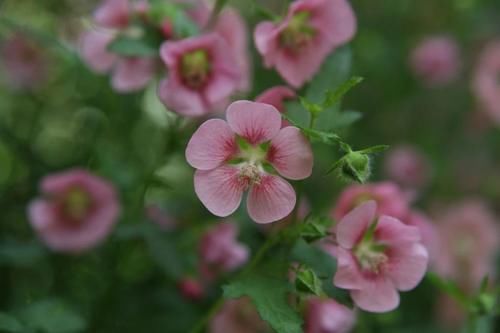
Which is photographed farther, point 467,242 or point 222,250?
point 467,242

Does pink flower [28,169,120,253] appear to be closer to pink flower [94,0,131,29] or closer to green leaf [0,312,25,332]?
pink flower [94,0,131,29]

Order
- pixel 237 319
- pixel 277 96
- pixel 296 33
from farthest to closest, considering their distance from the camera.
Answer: pixel 237 319 → pixel 296 33 → pixel 277 96

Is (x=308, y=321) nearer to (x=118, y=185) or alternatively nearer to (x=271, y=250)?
(x=271, y=250)

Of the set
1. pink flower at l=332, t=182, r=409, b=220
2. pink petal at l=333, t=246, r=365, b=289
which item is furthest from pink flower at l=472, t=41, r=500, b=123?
pink petal at l=333, t=246, r=365, b=289

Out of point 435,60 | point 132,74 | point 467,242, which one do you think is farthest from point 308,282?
point 435,60

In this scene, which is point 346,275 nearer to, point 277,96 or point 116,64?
point 277,96
